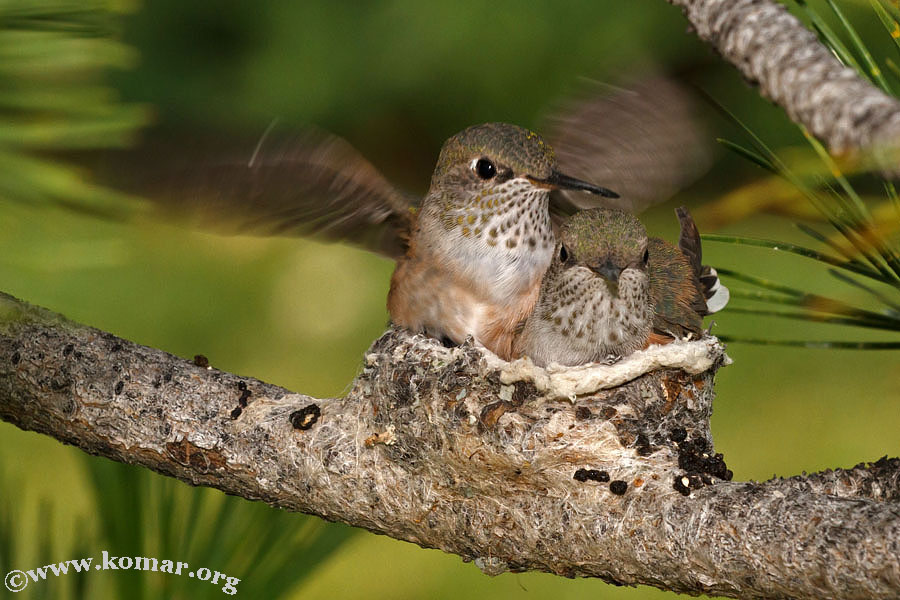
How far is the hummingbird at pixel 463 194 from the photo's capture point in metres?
2.32

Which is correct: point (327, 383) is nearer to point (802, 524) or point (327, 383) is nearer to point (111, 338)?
point (111, 338)

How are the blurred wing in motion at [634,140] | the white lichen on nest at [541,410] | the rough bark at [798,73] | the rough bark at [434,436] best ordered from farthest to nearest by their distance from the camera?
the blurred wing in motion at [634,140], the white lichen on nest at [541,410], the rough bark at [434,436], the rough bark at [798,73]

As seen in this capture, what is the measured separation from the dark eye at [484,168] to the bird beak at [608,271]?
335 millimetres

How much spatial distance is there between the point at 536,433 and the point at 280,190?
2.64 feet

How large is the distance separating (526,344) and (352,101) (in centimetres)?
366

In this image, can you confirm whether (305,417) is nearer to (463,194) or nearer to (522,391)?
(522,391)

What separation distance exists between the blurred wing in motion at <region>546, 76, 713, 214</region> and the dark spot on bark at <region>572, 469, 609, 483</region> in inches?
43.2

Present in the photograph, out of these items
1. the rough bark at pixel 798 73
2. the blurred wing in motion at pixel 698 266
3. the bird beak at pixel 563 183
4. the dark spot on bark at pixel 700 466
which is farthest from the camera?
the blurred wing in motion at pixel 698 266

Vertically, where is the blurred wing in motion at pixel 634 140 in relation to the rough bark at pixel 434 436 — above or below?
above

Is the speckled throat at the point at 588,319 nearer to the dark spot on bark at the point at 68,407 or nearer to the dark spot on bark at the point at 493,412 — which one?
the dark spot on bark at the point at 493,412

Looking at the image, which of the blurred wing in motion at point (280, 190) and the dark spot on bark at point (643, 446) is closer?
the dark spot on bark at point (643, 446)

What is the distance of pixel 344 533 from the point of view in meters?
2.24

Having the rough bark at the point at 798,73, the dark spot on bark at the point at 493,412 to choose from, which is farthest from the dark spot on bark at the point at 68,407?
the rough bark at the point at 798,73

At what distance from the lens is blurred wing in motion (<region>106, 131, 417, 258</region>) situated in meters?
2.16
